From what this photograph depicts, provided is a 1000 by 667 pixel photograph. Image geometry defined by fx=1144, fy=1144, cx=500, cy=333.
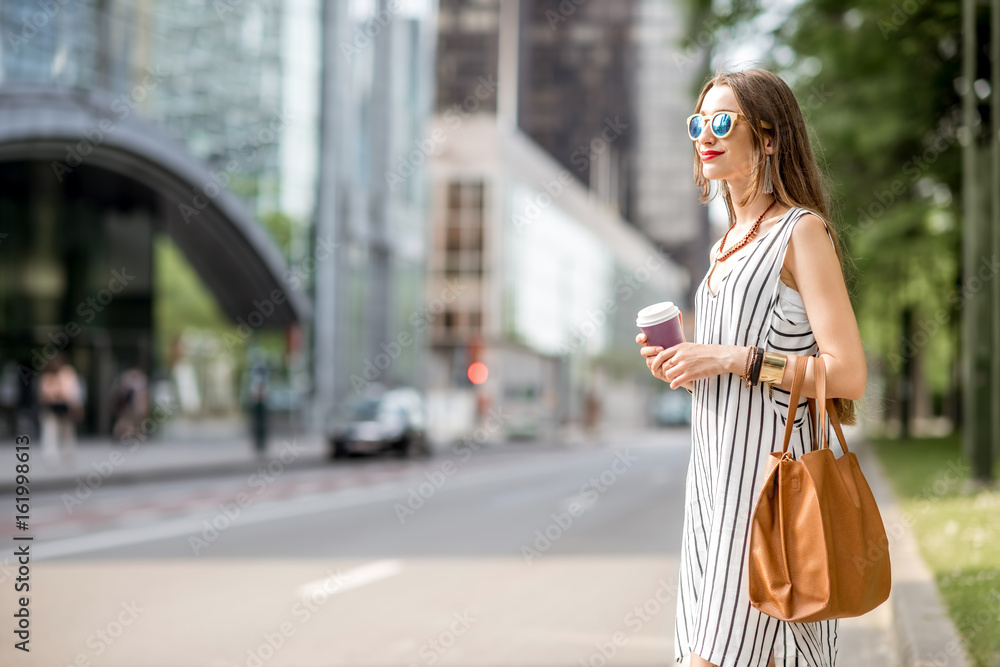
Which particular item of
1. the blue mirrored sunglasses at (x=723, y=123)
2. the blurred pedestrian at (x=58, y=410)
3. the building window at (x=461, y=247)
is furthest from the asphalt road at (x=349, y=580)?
the building window at (x=461, y=247)

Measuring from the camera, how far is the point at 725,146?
240cm

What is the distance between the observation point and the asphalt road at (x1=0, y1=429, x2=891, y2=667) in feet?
19.4

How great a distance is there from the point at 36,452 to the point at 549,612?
53.0ft

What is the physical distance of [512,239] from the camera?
61.4 m

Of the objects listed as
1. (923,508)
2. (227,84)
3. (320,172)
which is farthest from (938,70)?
(320,172)

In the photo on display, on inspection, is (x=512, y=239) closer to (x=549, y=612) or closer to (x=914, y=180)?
(x=914, y=180)

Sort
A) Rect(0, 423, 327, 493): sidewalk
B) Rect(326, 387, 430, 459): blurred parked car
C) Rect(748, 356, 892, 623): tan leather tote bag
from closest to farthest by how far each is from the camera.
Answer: Rect(748, 356, 892, 623): tan leather tote bag < Rect(0, 423, 327, 493): sidewalk < Rect(326, 387, 430, 459): blurred parked car

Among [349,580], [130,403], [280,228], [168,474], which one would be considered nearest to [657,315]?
[349,580]

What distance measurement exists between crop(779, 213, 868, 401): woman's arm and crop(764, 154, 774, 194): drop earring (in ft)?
0.54

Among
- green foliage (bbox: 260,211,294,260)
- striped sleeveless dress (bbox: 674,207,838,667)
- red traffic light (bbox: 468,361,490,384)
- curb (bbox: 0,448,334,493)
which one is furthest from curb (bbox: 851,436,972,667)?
red traffic light (bbox: 468,361,490,384)

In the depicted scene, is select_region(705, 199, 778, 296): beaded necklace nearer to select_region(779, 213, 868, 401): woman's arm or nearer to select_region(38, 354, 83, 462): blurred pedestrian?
select_region(779, 213, 868, 401): woman's arm

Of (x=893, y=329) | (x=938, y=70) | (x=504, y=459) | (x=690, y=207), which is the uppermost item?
(x=690, y=207)

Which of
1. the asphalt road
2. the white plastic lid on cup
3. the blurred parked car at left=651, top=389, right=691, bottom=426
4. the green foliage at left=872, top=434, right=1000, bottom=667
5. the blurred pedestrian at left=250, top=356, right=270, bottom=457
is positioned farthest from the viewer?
the blurred parked car at left=651, top=389, right=691, bottom=426

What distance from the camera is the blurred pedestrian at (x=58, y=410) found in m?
17.8
